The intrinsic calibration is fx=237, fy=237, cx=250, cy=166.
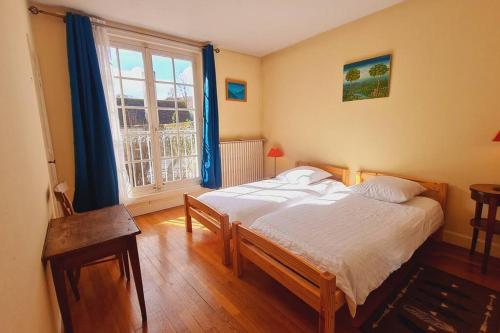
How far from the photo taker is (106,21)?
109 inches

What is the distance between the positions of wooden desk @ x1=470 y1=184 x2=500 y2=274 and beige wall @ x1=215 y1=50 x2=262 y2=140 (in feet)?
10.2

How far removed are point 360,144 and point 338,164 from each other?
41cm

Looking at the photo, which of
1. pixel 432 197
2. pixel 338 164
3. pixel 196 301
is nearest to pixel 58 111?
pixel 196 301

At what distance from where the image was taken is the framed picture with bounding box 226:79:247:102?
3.89 meters

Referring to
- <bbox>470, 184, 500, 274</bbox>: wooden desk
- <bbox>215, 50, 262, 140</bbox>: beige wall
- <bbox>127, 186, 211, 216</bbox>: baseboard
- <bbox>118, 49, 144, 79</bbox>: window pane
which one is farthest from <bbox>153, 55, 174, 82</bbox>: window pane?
<bbox>470, 184, 500, 274</bbox>: wooden desk

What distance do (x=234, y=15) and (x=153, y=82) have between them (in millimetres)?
1396

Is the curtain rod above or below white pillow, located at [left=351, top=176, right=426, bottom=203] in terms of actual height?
above

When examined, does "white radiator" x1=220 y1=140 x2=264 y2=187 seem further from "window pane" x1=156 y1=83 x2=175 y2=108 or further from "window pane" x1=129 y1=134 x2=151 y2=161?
"window pane" x1=129 y1=134 x2=151 y2=161

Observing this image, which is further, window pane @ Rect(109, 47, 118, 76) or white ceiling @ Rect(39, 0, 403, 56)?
window pane @ Rect(109, 47, 118, 76)

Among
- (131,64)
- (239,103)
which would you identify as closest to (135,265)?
(131,64)

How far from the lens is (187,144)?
3701mm

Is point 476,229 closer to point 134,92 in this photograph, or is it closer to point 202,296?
point 202,296

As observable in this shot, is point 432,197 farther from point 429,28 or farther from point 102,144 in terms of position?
point 102,144

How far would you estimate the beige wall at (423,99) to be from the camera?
2.10 metres
